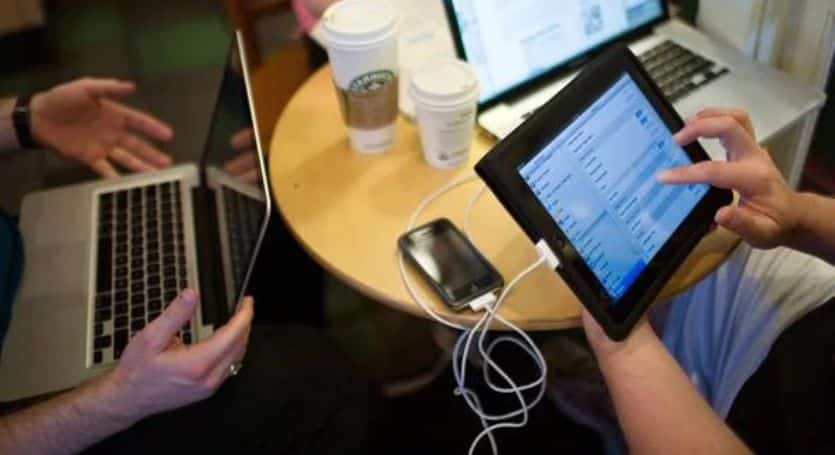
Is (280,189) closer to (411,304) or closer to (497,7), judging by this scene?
(411,304)

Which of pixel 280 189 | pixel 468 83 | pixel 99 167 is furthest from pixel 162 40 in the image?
pixel 468 83

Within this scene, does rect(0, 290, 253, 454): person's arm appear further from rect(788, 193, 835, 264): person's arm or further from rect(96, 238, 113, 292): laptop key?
rect(788, 193, 835, 264): person's arm

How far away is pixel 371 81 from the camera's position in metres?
1.05

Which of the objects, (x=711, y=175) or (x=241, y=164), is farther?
(x=241, y=164)

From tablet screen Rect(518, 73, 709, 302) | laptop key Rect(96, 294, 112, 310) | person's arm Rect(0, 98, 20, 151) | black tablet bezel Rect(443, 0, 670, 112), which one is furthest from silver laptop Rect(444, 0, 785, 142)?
person's arm Rect(0, 98, 20, 151)

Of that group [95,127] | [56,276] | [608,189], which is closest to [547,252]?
[608,189]

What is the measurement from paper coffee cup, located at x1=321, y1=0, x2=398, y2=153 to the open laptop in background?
11cm

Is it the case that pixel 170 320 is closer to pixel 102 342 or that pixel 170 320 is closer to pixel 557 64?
pixel 102 342

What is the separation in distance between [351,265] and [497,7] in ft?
1.34

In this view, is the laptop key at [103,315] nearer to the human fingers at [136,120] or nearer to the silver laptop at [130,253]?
the silver laptop at [130,253]

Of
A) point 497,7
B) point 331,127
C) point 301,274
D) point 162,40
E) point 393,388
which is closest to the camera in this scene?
point 497,7

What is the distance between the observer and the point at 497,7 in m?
1.12

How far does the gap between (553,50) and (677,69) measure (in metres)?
0.21

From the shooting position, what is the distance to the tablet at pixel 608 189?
80 cm
